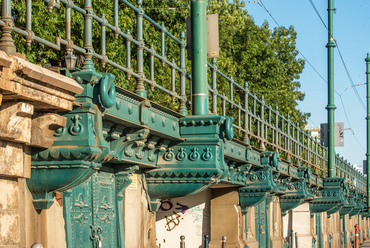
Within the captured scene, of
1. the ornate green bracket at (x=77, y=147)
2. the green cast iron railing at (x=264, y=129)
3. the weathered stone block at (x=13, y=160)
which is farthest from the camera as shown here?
the green cast iron railing at (x=264, y=129)

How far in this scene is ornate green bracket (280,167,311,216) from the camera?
2483cm

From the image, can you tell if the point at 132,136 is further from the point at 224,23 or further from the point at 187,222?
the point at 224,23

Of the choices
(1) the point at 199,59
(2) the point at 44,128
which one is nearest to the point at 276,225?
(1) the point at 199,59

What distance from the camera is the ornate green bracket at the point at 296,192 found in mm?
24828

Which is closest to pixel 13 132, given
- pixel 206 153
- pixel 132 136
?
pixel 132 136

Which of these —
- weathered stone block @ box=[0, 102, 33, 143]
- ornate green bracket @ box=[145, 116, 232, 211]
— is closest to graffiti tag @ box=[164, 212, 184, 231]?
ornate green bracket @ box=[145, 116, 232, 211]

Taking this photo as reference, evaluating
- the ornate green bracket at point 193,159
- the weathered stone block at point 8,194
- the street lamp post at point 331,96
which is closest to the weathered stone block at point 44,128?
the weathered stone block at point 8,194

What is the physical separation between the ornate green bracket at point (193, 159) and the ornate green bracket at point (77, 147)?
11.9 feet

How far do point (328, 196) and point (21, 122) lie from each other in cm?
2468

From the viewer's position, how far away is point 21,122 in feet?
24.1

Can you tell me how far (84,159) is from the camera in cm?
804

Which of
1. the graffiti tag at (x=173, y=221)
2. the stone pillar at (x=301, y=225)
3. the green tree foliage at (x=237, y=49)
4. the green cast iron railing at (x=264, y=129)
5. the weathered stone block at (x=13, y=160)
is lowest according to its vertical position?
the stone pillar at (x=301, y=225)

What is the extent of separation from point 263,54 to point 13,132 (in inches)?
1562

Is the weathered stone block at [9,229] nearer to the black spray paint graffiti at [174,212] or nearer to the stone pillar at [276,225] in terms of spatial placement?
the black spray paint graffiti at [174,212]
